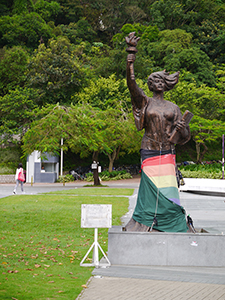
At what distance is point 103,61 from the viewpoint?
42.0 metres

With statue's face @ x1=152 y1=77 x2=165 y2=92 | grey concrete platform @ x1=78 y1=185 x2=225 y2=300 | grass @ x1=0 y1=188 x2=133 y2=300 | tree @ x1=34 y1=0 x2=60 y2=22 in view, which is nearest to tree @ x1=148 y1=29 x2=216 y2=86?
tree @ x1=34 y1=0 x2=60 y2=22

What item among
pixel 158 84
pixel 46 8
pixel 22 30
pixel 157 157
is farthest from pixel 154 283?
pixel 46 8

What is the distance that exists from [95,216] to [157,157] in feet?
5.15

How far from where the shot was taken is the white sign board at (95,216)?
725 centimetres

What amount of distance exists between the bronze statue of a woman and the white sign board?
2.16ft

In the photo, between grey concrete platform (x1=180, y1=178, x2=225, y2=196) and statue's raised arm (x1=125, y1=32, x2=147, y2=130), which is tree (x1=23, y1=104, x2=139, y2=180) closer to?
grey concrete platform (x1=180, y1=178, x2=225, y2=196)

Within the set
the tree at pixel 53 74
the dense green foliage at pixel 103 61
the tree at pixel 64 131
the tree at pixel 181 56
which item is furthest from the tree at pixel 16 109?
the tree at pixel 181 56

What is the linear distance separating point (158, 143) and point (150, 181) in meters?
0.73

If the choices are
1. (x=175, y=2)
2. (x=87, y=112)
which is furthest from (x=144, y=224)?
(x=175, y=2)

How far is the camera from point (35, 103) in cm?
3738

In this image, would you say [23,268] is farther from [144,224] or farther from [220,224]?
[220,224]

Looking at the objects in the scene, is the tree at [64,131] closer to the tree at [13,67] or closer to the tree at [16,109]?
the tree at [16,109]

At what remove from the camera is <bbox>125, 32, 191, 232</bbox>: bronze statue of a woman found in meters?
7.46

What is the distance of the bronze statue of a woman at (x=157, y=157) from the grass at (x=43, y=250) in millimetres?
1530
